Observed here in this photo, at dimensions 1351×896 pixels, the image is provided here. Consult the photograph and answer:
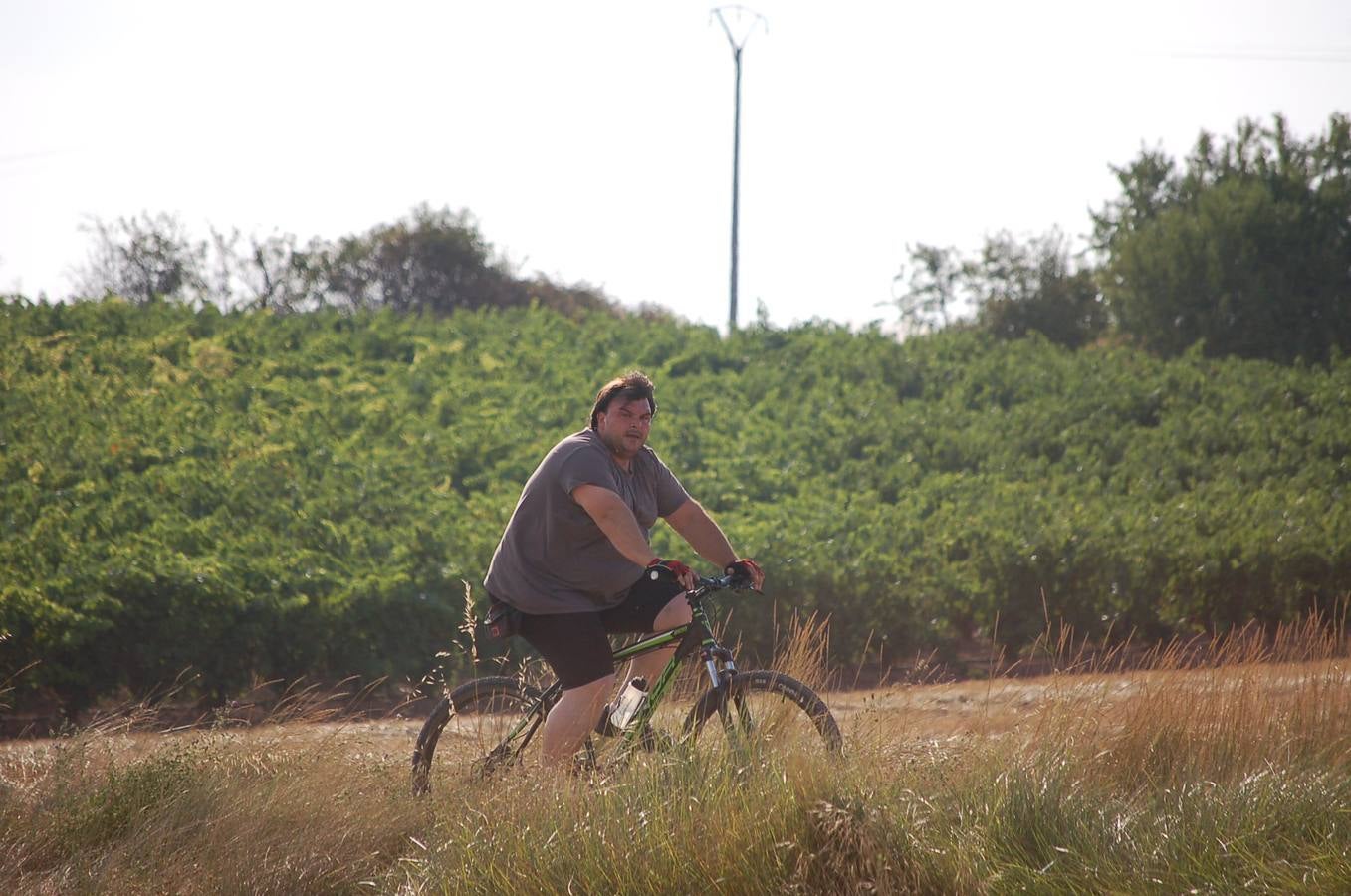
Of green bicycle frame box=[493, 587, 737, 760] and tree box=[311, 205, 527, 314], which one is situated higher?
tree box=[311, 205, 527, 314]

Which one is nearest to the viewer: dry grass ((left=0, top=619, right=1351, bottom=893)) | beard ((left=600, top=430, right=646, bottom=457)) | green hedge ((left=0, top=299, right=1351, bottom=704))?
dry grass ((left=0, top=619, right=1351, bottom=893))

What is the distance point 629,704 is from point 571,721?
0.22m

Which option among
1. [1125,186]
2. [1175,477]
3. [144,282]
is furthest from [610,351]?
[1125,186]

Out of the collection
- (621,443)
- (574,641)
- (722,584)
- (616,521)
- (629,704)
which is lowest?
(629,704)

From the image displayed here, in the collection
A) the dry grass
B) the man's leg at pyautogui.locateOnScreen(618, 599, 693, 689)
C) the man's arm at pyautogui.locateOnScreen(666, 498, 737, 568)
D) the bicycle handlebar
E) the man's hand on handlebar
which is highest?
the man's arm at pyautogui.locateOnScreen(666, 498, 737, 568)

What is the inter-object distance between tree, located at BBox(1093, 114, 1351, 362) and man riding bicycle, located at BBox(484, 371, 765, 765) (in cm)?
2302

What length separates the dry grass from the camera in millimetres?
4215

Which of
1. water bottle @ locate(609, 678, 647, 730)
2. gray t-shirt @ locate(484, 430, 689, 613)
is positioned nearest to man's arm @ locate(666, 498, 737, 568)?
gray t-shirt @ locate(484, 430, 689, 613)

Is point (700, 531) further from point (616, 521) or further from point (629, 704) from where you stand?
point (629, 704)

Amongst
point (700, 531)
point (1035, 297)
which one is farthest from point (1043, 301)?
point (700, 531)

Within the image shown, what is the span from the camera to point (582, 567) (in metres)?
4.99

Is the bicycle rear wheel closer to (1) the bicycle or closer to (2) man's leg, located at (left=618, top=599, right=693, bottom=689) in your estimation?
(1) the bicycle

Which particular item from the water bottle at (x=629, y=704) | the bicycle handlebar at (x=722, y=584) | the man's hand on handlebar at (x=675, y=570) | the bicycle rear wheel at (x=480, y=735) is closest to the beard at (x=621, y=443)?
the man's hand on handlebar at (x=675, y=570)

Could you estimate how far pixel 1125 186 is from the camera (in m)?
32.3
